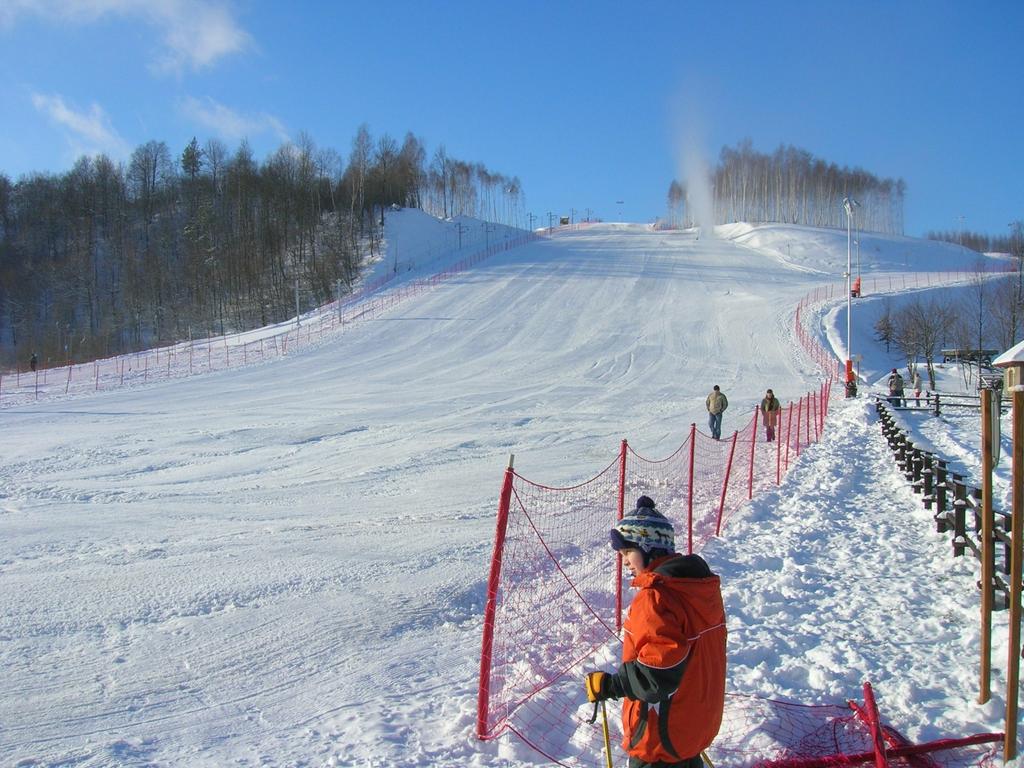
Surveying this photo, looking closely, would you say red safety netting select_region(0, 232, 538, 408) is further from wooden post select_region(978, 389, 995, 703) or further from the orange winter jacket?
wooden post select_region(978, 389, 995, 703)

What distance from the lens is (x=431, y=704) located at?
4.91 metres

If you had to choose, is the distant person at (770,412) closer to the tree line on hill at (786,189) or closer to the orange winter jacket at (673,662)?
the orange winter jacket at (673,662)

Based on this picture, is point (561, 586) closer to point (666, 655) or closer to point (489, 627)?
point (489, 627)

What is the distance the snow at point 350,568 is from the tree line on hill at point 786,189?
8333cm

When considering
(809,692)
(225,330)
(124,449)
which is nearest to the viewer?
(809,692)

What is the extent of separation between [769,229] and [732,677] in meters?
79.4

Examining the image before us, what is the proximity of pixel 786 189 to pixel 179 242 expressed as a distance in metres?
77.9

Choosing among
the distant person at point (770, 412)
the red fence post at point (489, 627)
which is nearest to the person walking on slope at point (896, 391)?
the distant person at point (770, 412)

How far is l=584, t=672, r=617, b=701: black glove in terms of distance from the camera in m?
2.96

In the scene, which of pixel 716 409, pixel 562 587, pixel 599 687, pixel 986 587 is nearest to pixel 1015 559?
pixel 986 587

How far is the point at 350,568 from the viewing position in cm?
786

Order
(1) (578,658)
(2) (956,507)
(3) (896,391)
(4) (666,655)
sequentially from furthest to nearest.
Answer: (3) (896,391) < (2) (956,507) < (1) (578,658) < (4) (666,655)

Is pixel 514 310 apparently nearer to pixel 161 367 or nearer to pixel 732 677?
pixel 161 367

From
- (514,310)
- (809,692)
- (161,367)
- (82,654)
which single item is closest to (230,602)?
(82,654)
